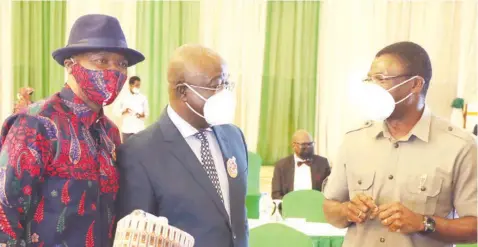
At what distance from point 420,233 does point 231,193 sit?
826 mm

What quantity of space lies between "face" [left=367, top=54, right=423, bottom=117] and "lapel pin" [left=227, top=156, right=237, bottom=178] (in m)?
0.74

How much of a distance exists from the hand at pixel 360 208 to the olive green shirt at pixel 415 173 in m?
0.13

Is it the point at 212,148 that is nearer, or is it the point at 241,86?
the point at 212,148

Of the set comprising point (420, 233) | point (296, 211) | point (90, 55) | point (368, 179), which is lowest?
point (296, 211)

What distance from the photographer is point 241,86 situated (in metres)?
11.9

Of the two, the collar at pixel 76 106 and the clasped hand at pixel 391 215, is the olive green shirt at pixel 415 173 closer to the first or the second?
the clasped hand at pixel 391 215

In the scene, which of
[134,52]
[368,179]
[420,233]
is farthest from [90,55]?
[420,233]

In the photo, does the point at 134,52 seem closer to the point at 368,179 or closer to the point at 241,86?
the point at 368,179

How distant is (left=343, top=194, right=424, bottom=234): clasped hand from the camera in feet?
7.86

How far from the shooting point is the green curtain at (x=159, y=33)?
39.4ft

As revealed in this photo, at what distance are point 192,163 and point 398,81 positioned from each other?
0.95m

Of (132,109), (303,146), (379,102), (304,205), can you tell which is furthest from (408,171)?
(132,109)

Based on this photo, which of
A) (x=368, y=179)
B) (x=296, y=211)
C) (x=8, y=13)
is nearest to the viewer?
(x=368, y=179)

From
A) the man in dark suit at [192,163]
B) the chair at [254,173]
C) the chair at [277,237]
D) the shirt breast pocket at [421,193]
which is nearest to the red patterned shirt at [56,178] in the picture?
the man in dark suit at [192,163]
